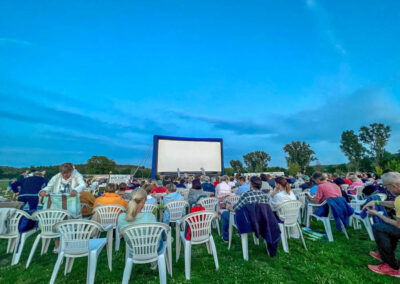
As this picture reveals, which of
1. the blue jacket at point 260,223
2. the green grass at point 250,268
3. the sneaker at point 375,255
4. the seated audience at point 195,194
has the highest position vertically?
the seated audience at point 195,194

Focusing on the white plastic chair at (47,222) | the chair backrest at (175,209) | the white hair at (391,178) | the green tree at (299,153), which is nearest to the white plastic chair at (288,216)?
the white hair at (391,178)

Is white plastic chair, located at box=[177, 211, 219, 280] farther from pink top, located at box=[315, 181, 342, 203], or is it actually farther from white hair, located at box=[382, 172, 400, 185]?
pink top, located at box=[315, 181, 342, 203]

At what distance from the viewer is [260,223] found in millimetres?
3137

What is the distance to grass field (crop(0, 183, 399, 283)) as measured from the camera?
2.46 metres

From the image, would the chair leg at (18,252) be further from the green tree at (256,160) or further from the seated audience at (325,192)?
the green tree at (256,160)

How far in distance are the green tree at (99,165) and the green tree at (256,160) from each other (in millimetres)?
36432

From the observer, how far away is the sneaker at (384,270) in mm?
2484

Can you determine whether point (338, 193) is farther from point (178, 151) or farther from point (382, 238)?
point (178, 151)

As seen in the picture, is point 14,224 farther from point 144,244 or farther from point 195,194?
point 195,194

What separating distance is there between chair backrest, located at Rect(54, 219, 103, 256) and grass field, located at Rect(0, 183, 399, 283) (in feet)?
1.63

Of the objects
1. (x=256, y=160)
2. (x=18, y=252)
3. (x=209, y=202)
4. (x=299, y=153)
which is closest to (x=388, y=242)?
(x=209, y=202)

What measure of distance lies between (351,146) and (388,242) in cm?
4741

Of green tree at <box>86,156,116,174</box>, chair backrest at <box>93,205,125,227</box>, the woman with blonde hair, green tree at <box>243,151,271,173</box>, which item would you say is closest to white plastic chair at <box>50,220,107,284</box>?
the woman with blonde hair

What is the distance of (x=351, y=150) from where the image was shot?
40438 mm
